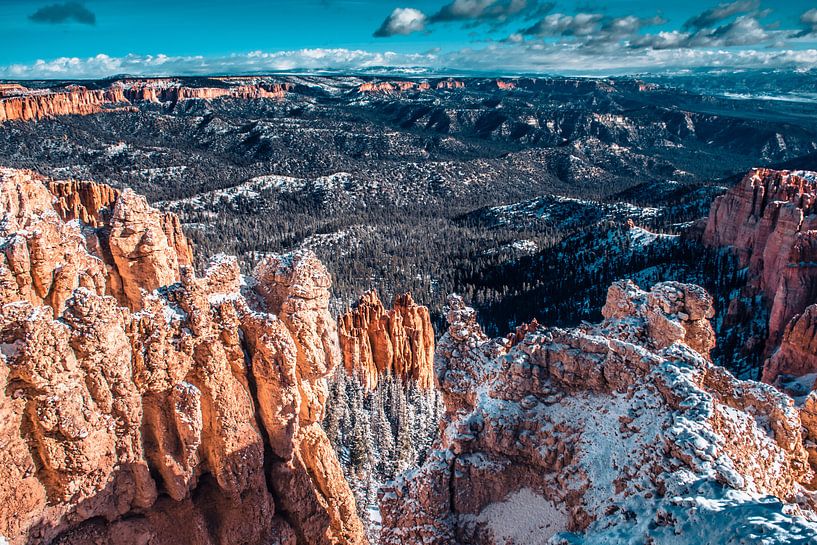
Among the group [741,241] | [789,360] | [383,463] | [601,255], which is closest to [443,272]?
[601,255]

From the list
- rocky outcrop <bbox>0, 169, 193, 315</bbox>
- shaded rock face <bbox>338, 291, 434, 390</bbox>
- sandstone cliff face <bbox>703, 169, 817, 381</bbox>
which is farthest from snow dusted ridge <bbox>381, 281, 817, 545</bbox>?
shaded rock face <bbox>338, 291, 434, 390</bbox>

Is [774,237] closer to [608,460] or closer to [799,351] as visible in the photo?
[799,351]

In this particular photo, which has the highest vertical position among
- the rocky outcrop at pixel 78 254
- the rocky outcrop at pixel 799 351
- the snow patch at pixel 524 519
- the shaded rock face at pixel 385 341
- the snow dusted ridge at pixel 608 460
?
the rocky outcrop at pixel 78 254

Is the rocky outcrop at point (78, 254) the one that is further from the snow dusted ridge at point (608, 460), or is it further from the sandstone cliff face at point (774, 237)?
the sandstone cliff face at point (774, 237)

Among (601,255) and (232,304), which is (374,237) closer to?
(601,255)

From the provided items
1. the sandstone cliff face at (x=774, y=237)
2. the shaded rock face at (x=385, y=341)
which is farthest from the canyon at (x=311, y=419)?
the shaded rock face at (x=385, y=341)

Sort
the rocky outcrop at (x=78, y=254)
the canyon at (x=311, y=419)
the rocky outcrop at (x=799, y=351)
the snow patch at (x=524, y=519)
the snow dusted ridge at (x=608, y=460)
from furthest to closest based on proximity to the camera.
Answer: the rocky outcrop at (x=799, y=351) → the rocky outcrop at (x=78, y=254) → the snow patch at (x=524, y=519) → the canyon at (x=311, y=419) → the snow dusted ridge at (x=608, y=460)

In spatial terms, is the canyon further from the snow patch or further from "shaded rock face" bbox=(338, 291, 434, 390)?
"shaded rock face" bbox=(338, 291, 434, 390)
